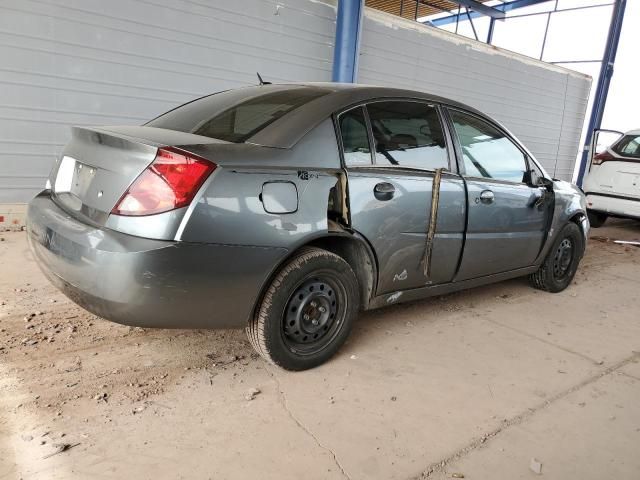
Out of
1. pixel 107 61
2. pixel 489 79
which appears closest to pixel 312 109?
pixel 107 61

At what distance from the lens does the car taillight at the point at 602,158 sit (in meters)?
7.74

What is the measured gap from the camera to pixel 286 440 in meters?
2.26

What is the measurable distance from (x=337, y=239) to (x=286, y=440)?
113 cm

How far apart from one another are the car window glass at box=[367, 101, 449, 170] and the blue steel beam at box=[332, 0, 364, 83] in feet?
12.5

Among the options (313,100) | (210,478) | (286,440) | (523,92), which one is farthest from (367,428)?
(523,92)

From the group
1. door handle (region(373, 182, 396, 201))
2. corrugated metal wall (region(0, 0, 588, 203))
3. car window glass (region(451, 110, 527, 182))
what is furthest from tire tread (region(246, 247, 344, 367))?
corrugated metal wall (region(0, 0, 588, 203))

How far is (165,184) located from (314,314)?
3.69 ft

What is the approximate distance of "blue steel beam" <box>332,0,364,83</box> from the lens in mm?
6785

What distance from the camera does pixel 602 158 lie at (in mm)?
7828

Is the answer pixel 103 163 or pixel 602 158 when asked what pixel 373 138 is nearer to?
pixel 103 163

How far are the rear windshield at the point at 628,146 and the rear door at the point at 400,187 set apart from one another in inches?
222

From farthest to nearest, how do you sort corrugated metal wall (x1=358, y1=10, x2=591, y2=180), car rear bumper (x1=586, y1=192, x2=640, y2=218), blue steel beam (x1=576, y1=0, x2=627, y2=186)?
blue steel beam (x1=576, y1=0, x2=627, y2=186) → corrugated metal wall (x1=358, y1=10, x2=591, y2=180) → car rear bumper (x1=586, y1=192, x2=640, y2=218)

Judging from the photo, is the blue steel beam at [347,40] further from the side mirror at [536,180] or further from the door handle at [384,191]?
the door handle at [384,191]

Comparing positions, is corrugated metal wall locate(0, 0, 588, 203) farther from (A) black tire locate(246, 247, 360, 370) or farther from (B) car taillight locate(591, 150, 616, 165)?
(A) black tire locate(246, 247, 360, 370)
